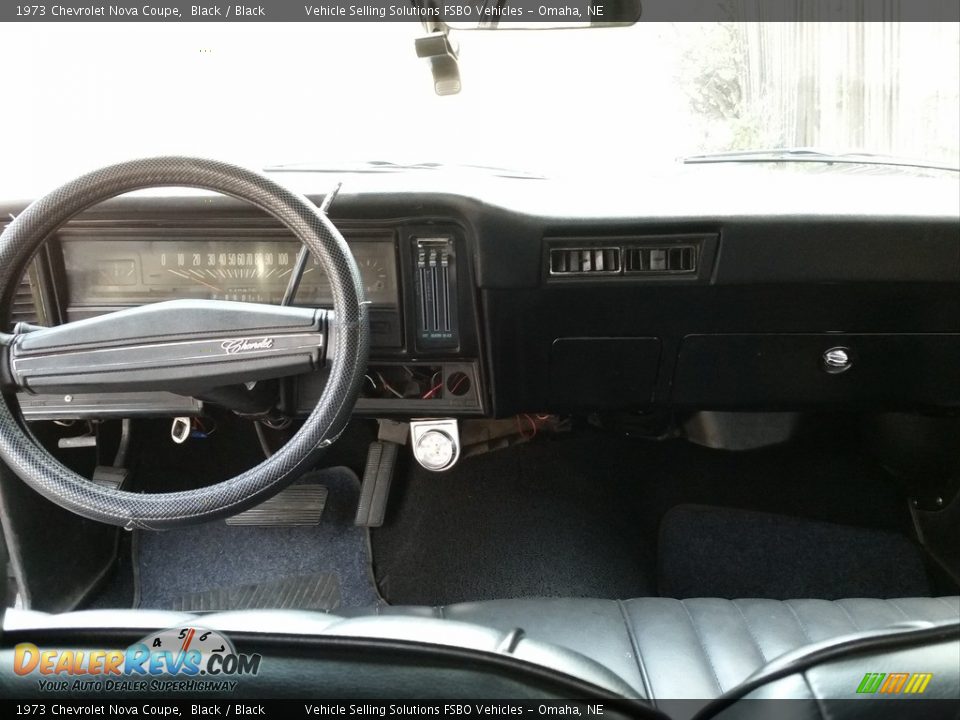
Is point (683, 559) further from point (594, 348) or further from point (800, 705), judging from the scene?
point (800, 705)

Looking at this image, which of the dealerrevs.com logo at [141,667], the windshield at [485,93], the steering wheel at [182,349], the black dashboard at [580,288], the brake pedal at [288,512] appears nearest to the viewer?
the dealerrevs.com logo at [141,667]

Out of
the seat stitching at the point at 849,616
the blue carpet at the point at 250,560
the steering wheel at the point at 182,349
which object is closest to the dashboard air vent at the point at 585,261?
the steering wheel at the point at 182,349

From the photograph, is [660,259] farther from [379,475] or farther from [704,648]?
[379,475]

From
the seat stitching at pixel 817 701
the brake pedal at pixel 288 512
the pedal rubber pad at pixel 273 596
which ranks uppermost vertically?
the seat stitching at pixel 817 701

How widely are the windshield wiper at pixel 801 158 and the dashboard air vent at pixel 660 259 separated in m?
0.39

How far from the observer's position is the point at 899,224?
1348 mm

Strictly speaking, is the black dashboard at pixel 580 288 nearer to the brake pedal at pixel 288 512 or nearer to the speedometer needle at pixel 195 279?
the speedometer needle at pixel 195 279

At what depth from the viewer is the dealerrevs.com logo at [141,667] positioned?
2.48 ft

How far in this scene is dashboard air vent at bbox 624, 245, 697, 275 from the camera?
1387 mm

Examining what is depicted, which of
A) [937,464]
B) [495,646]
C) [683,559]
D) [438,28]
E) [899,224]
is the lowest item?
[683,559]

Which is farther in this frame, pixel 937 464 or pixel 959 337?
pixel 937 464

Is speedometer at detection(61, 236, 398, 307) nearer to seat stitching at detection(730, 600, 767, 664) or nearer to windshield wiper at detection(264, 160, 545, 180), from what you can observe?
windshield wiper at detection(264, 160, 545, 180)

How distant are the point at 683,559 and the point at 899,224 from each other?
1.00 meters

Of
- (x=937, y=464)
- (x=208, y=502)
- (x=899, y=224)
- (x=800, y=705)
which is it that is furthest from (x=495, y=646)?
(x=937, y=464)
